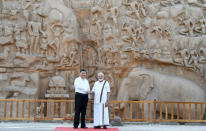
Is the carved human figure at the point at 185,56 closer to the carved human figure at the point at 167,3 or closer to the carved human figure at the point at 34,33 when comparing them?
the carved human figure at the point at 167,3

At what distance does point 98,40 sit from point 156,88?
3.18 m

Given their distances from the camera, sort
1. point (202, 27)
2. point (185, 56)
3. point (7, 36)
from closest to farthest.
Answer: point (185, 56) → point (202, 27) → point (7, 36)

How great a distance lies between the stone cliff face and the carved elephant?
348 mm

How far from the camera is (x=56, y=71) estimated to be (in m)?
11.6

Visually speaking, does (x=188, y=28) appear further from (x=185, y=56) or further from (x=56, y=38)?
(x=56, y=38)

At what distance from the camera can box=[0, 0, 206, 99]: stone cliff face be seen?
11.2 meters

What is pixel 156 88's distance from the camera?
11016 mm

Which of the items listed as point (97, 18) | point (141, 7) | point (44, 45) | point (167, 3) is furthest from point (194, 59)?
point (44, 45)

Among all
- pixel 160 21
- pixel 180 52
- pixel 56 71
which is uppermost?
pixel 160 21

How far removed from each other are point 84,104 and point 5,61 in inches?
232

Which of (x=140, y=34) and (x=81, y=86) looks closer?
(x=81, y=86)

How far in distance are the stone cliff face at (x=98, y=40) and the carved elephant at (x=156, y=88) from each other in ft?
1.14

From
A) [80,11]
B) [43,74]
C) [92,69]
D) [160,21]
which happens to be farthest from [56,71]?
[160,21]

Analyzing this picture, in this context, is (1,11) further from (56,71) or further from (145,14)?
(145,14)
